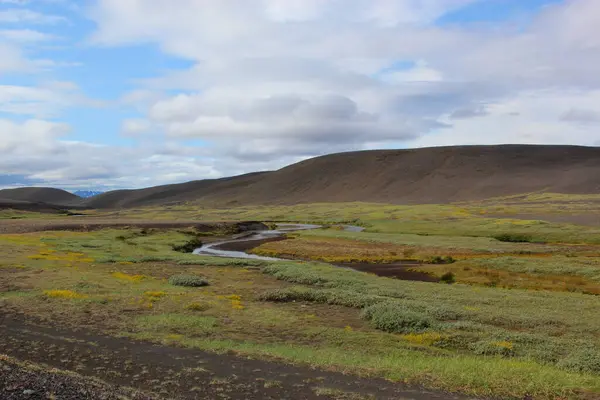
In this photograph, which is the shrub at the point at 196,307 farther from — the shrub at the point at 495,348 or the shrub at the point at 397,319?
the shrub at the point at 495,348

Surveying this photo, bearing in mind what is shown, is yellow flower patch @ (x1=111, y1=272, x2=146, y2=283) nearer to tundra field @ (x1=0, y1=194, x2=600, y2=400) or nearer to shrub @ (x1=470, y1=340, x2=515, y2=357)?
tundra field @ (x1=0, y1=194, x2=600, y2=400)

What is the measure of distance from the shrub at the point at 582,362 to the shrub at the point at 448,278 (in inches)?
1005

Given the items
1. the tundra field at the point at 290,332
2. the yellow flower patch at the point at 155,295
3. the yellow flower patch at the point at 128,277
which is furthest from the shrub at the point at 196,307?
the yellow flower patch at the point at 128,277

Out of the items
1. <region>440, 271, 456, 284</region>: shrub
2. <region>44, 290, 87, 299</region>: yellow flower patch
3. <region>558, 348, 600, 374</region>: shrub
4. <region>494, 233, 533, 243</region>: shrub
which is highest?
<region>44, 290, 87, 299</region>: yellow flower patch

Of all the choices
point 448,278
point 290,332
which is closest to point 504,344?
point 290,332

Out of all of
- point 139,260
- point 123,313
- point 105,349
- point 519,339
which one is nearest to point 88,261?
point 139,260

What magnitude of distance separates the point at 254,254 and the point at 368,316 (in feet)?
152

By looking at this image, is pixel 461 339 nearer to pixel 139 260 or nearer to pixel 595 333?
pixel 595 333

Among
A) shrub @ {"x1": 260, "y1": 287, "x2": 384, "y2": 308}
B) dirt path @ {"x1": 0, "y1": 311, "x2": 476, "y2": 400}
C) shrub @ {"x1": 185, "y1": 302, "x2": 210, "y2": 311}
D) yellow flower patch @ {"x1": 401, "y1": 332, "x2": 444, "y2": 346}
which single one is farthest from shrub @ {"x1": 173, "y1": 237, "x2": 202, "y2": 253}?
yellow flower patch @ {"x1": 401, "y1": 332, "x2": 444, "y2": 346}

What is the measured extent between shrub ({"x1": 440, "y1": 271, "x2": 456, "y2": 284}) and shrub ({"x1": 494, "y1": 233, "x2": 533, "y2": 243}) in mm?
35429

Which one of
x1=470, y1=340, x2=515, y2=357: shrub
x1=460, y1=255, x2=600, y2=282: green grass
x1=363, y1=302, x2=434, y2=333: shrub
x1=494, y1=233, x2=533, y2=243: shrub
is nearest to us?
x1=470, y1=340, x2=515, y2=357: shrub

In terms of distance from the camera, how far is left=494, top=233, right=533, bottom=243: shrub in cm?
7569

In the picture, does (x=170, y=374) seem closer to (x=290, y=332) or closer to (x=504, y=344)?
(x=290, y=332)

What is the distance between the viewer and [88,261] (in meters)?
46.6
